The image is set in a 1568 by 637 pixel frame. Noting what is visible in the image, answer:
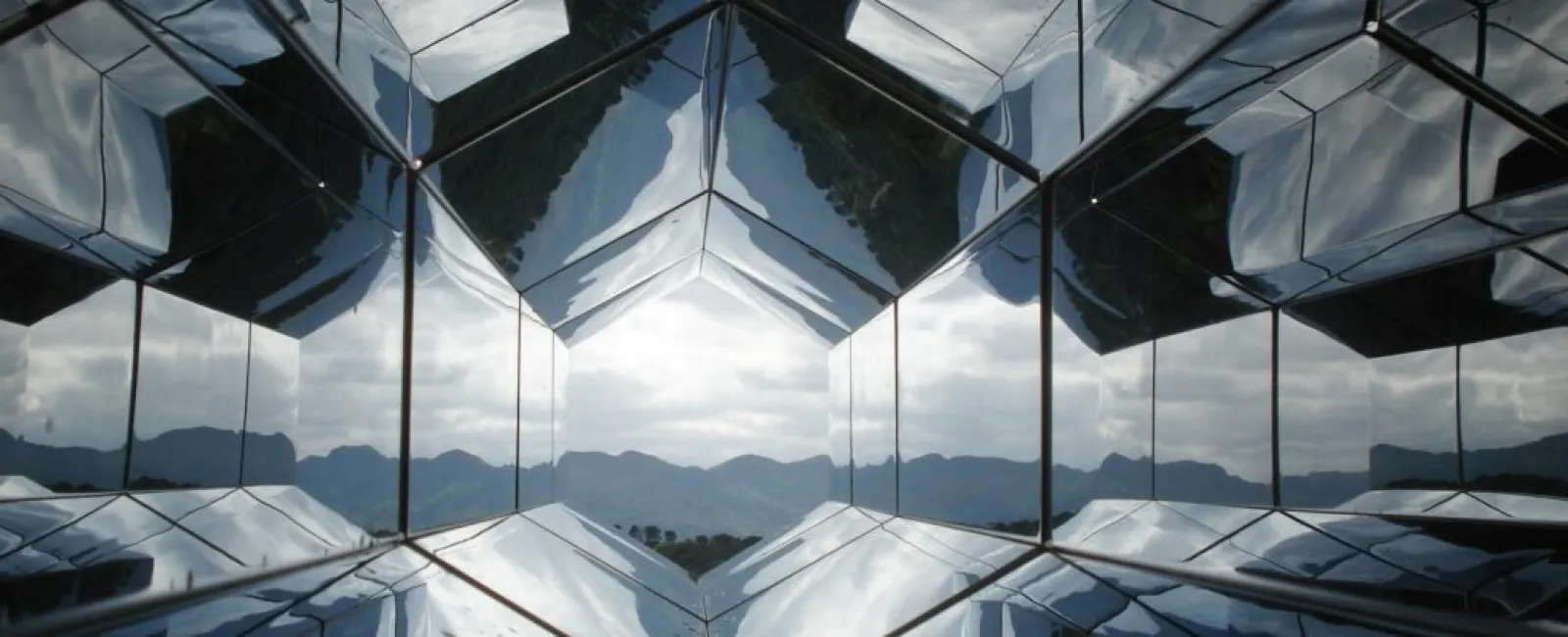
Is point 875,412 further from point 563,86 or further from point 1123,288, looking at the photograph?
point 563,86

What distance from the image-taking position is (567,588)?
18.6 ft

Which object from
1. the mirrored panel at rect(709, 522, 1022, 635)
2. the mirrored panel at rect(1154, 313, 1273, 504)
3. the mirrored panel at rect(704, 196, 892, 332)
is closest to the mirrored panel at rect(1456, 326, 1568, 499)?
the mirrored panel at rect(1154, 313, 1273, 504)

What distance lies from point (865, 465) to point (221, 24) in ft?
33.4

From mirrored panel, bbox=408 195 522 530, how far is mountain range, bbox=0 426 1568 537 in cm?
4

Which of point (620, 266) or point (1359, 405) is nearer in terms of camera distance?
point (1359, 405)

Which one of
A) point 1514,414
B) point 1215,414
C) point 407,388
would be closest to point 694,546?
point 407,388

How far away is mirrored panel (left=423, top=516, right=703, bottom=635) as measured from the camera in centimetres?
478

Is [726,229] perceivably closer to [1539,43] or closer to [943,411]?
[943,411]

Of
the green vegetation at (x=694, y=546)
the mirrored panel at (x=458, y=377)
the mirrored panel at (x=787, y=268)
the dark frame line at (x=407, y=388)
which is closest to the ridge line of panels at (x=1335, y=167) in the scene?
the dark frame line at (x=407, y=388)

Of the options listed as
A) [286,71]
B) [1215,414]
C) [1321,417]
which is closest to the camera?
[1321,417]

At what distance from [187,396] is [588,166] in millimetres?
3596

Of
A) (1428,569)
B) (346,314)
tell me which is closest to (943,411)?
(346,314)

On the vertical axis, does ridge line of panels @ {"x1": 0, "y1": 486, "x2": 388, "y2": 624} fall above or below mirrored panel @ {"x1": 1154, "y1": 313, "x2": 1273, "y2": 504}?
below

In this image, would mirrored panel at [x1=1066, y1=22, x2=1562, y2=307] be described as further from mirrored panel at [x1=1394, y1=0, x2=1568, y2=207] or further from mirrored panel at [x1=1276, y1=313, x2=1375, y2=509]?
mirrored panel at [x1=1276, y1=313, x2=1375, y2=509]
